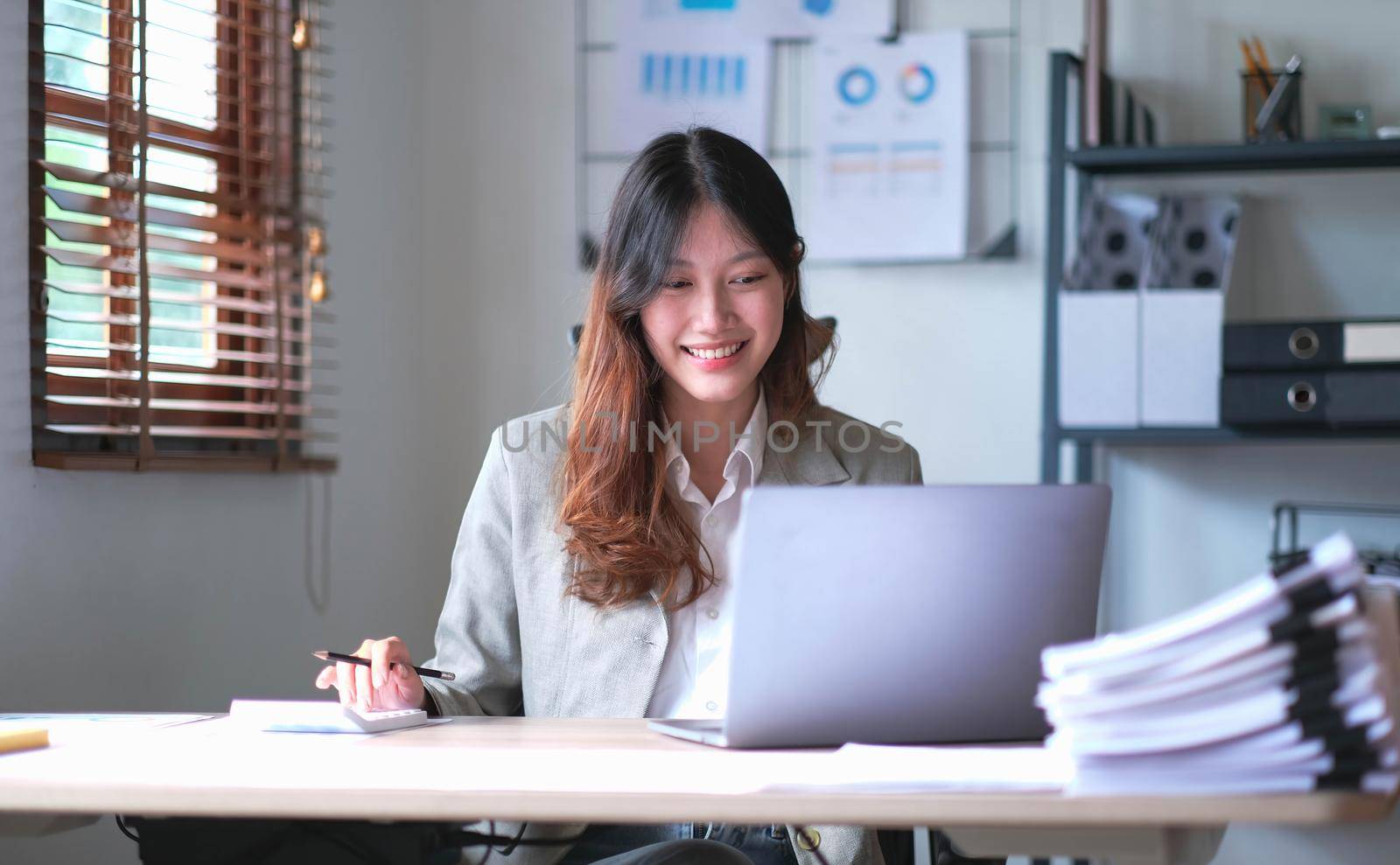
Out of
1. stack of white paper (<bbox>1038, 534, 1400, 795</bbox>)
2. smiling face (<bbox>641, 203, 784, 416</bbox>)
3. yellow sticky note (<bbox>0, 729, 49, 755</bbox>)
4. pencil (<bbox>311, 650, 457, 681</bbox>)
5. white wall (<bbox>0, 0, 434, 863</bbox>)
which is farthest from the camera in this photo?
white wall (<bbox>0, 0, 434, 863</bbox>)

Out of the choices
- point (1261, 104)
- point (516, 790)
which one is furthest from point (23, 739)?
point (1261, 104)

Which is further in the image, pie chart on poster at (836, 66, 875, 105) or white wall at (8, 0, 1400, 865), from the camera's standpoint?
pie chart on poster at (836, 66, 875, 105)

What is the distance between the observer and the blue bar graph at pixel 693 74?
266 cm

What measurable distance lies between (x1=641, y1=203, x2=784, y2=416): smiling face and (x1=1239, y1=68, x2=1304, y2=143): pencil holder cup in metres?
1.14

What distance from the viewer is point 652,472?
152cm

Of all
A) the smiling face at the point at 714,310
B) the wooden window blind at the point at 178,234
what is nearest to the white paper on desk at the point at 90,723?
the wooden window blind at the point at 178,234

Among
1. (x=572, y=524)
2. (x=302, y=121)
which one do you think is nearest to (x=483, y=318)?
(x=302, y=121)

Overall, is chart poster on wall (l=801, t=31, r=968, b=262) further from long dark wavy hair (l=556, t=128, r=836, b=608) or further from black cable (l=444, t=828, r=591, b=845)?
black cable (l=444, t=828, r=591, b=845)

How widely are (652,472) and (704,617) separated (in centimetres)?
17

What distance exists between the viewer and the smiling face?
151 centimetres

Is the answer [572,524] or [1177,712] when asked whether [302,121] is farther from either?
[1177,712]

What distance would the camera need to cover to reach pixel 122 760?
1029 millimetres

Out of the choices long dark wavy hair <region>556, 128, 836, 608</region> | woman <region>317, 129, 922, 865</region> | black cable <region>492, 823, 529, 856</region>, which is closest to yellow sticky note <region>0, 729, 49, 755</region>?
woman <region>317, 129, 922, 865</region>

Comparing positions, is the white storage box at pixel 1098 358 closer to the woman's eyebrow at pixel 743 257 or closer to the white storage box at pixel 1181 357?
the white storage box at pixel 1181 357
